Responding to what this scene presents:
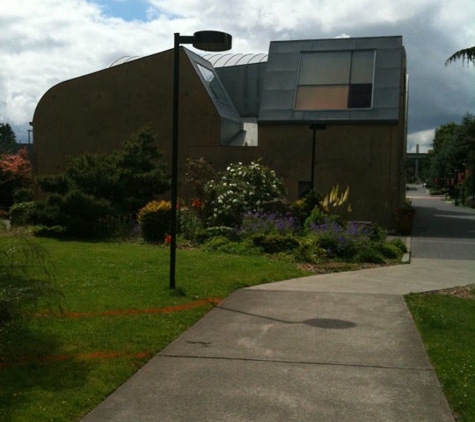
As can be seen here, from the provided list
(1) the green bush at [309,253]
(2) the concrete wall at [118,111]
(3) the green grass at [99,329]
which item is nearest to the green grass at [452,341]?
(3) the green grass at [99,329]

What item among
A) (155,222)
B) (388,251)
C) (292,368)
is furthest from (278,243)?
(292,368)

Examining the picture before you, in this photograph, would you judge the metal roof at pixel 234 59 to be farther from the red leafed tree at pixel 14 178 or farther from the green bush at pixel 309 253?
the green bush at pixel 309 253

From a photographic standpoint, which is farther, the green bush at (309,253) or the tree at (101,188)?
the tree at (101,188)

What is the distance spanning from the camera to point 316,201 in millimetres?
18484

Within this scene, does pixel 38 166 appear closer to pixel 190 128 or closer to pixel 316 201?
pixel 190 128

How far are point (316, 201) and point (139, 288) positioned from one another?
10.2 metres

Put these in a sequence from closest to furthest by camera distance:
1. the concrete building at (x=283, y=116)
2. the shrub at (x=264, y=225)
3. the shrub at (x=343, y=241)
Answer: the shrub at (x=343, y=241) < the shrub at (x=264, y=225) < the concrete building at (x=283, y=116)

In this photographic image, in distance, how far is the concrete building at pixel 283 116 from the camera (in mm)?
22453

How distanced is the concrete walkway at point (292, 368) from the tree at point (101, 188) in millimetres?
9021

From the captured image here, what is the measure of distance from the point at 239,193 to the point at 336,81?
8.10m

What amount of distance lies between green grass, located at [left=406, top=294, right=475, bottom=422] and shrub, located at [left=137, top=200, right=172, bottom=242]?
9031mm

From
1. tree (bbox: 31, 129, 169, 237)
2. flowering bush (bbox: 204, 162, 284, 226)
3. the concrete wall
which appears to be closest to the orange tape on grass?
flowering bush (bbox: 204, 162, 284, 226)

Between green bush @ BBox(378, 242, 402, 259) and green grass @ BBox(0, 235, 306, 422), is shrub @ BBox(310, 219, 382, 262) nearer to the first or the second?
green bush @ BBox(378, 242, 402, 259)

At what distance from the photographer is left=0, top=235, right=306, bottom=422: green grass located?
15.5 ft
